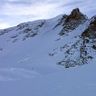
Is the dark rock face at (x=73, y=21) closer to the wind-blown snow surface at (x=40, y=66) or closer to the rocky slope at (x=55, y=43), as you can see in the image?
the rocky slope at (x=55, y=43)

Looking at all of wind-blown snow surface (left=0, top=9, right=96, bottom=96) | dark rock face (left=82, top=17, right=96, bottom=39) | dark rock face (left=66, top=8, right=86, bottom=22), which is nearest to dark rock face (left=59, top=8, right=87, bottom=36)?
dark rock face (left=66, top=8, right=86, bottom=22)

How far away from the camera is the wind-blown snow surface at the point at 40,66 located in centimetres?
1472

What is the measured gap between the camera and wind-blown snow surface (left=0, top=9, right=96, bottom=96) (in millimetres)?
14723

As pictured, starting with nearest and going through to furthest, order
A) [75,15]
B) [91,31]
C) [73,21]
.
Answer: [91,31], [73,21], [75,15]

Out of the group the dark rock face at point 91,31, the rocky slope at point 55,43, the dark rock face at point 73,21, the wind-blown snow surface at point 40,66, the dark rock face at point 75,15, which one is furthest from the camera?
the dark rock face at point 75,15

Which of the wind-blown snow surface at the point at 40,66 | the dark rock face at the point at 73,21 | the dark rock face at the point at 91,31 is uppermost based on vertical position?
the dark rock face at the point at 73,21

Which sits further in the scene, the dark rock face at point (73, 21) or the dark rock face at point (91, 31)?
the dark rock face at point (73, 21)

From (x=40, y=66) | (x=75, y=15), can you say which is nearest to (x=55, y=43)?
(x=75, y=15)

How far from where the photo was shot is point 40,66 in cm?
3394

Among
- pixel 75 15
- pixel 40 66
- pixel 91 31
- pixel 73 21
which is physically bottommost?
pixel 40 66

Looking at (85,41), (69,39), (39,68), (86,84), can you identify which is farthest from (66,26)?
(86,84)

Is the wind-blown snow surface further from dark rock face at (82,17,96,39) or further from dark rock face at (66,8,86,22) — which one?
dark rock face at (66,8,86,22)

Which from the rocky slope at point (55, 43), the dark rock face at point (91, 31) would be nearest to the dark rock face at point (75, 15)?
the rocky slope at point (55, 43)

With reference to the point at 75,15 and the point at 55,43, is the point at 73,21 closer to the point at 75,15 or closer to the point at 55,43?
the point at 75,15
